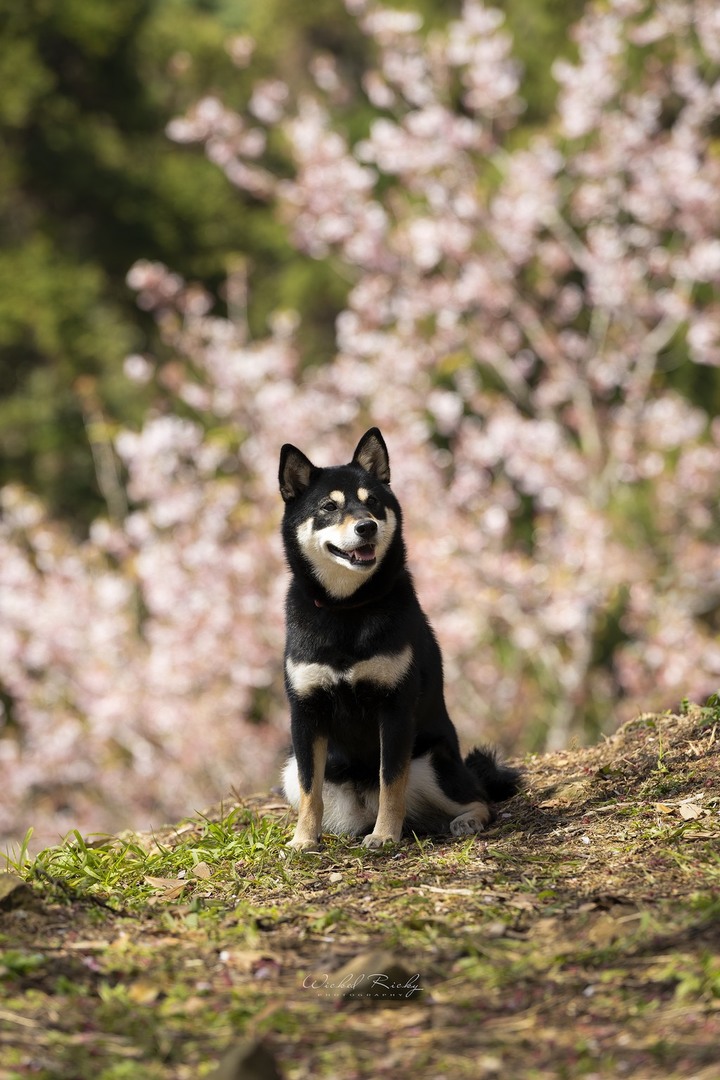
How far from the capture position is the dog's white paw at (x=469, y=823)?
166 inches

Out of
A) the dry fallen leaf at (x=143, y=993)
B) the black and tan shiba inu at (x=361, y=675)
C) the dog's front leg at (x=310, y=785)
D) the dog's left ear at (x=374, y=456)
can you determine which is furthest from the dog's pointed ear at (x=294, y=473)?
the dry fallen leaf at (x=143, y=993)

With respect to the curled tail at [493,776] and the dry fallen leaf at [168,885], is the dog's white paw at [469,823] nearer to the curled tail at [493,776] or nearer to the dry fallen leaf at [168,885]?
the curled tail at [493,776]

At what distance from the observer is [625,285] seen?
10.4 m

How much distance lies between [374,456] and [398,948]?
6.24 ft

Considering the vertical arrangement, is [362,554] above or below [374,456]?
below

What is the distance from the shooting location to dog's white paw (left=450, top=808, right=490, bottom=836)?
4.21 metres

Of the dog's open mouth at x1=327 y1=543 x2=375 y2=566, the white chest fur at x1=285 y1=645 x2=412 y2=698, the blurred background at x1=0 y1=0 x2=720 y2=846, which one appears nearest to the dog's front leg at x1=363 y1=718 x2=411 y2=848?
the white chest fur at x1=285 y1=645 x2=412 y2=698

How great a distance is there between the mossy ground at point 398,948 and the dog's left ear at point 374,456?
1.31m

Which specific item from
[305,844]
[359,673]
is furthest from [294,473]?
[305,844]

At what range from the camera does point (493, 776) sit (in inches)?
185

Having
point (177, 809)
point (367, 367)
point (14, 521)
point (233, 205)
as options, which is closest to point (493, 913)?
point (367, 367)

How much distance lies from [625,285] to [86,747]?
678 centimetres

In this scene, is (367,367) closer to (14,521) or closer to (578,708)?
(578,708)

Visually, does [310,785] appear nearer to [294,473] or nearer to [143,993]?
[294,473]
